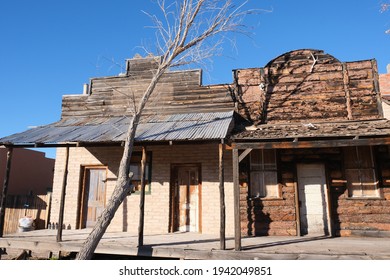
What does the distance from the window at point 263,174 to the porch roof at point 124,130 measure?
5.60ft

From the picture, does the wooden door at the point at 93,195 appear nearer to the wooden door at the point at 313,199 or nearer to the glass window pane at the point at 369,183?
the wooden door at the point at 313,199

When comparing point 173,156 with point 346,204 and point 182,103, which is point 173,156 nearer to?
point 182,103

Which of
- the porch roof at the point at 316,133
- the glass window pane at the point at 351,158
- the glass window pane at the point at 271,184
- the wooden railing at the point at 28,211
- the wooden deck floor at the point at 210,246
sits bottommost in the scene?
the wooden deck floor at the point at 210,246

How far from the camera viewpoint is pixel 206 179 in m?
10.8

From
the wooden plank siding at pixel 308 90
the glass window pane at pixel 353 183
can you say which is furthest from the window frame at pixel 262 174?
the glass window pane at pixel 353 183

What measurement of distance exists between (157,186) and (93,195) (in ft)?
8.39

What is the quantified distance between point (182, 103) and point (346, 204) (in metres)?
6.66

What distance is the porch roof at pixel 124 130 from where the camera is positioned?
905 centimetres

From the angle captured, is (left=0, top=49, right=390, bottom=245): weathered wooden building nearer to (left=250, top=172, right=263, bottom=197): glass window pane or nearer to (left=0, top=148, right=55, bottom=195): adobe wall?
(left=250, top=172, right=263, bottom=197): glass window pane

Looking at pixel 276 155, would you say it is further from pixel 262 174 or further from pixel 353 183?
pixel 353 183

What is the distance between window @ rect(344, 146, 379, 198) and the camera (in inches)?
395

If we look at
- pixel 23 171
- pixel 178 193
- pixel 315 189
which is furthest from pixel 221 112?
pixel 23 171

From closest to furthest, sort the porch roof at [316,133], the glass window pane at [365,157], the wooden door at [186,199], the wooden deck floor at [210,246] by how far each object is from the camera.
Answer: the wooden deck floor at [210,246]
the porch roof at [316,133]
the glass window pane at [365,157]
the wooden door at [186,199]
